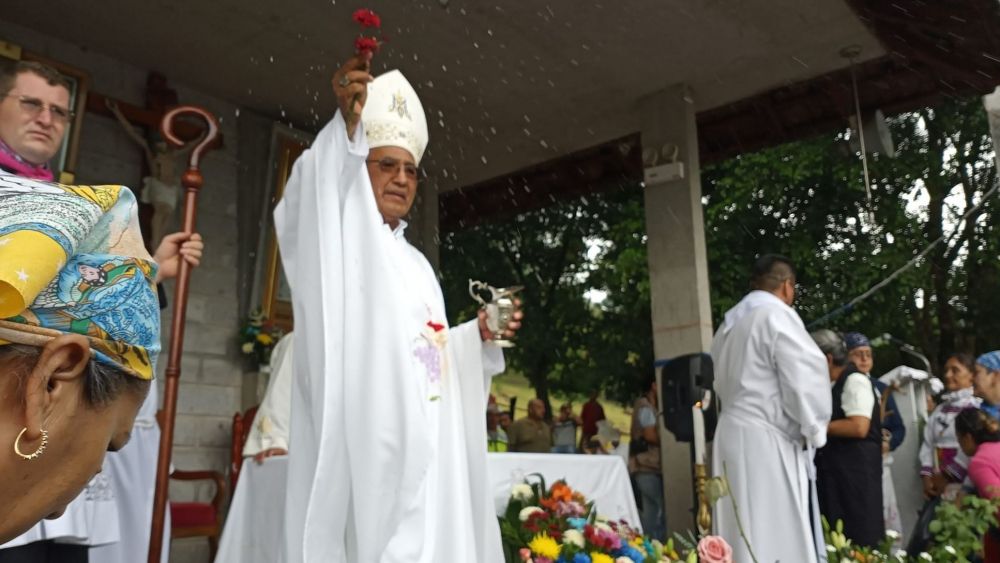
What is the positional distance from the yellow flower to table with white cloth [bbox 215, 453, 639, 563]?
0.27 metres

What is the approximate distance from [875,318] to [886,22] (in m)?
8.46

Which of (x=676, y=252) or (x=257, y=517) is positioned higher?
(x=676, y=252)

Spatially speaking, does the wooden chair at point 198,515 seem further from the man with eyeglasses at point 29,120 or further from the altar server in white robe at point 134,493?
the man with eyeglasses at point 29,120

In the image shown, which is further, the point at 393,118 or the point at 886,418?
the point at 886,418

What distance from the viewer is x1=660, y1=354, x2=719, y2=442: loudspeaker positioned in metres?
4.92

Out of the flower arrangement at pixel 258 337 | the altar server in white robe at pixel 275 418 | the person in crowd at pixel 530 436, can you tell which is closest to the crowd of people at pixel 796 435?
the altar server in white robe at pixel 275 418

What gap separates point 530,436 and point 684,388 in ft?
18.4

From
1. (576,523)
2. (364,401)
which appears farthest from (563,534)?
(364,401)

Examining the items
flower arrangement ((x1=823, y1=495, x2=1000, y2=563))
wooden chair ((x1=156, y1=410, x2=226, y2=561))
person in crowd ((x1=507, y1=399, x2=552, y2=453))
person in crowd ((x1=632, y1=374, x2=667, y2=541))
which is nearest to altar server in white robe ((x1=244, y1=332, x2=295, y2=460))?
wooden chair ((x1=156, y1=410, x2=226, y2=561))

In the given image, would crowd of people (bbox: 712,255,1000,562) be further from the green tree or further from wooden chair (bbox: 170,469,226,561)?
the green tree

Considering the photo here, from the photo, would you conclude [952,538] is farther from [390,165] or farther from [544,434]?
[544,434]

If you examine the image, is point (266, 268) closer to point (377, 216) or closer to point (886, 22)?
point (377, 216)

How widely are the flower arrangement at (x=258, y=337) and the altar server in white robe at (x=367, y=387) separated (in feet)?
→ 12.4

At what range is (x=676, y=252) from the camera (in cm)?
715
